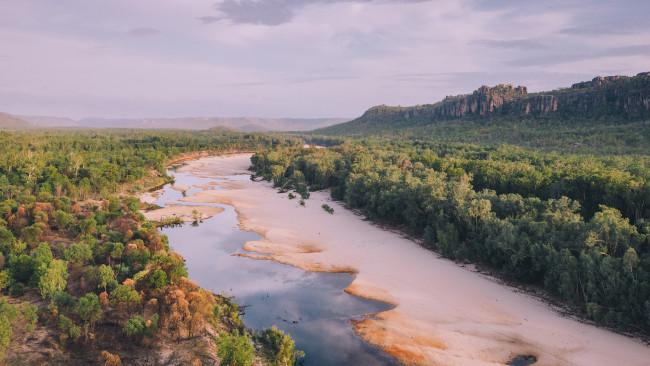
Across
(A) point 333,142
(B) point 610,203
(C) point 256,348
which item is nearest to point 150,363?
(C) point 256,348

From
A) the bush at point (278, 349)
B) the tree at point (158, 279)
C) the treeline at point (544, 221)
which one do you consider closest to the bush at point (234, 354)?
the bush at point (278, 349)

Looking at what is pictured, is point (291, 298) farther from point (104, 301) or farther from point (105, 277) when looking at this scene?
point (105, 277)

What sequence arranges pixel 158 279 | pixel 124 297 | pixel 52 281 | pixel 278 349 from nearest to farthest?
pixel 278 349, pixel 124 297, pixel 52 281, pixel 158 279

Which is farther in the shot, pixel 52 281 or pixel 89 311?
pixel 52 281

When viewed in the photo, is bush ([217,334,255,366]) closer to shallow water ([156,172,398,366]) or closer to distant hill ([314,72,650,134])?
shallow water ([156,172,398,366])

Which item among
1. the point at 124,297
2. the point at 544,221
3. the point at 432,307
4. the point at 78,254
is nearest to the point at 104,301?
the point at 124,297

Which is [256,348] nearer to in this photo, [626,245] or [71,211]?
[626,245]

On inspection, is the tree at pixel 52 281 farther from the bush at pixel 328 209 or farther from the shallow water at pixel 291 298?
the bush at pixel 328 209
